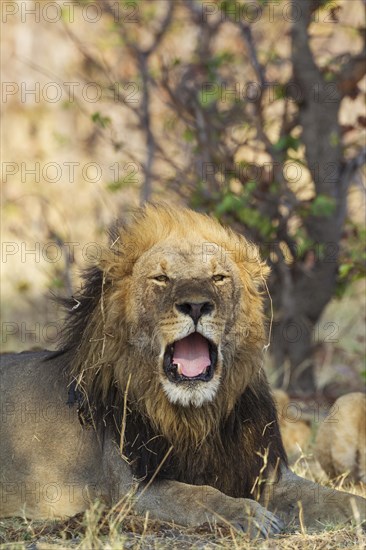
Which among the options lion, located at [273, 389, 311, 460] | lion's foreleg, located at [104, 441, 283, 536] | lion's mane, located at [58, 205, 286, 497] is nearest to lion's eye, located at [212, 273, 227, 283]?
lion's mane, located at [58, 205, 286, 497]

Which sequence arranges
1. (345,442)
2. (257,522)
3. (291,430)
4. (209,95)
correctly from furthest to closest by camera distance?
(209,95)
(291,430)
(345,442)
(257,522)

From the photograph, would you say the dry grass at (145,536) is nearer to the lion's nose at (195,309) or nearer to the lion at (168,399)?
the lion at (168,399)

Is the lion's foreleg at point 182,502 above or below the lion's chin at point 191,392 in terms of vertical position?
below

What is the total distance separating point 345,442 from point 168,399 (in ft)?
5.64

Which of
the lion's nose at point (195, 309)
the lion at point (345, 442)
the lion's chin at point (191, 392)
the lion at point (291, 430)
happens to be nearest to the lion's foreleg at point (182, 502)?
the lion's chin at point (191, 392)

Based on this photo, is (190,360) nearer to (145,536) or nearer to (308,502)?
(145,536)

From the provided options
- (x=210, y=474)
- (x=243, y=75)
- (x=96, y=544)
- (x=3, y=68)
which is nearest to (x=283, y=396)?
(x=210, y=474)

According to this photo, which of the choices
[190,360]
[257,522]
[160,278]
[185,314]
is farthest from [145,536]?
[160,278]

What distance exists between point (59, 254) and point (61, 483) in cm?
625

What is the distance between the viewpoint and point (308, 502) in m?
5.07

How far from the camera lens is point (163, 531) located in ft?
15.2

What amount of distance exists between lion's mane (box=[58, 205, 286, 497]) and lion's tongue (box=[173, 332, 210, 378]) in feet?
0.53

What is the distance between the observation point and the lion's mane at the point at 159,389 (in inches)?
195

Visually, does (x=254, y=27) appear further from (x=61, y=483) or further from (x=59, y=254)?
(x=61, y=483)
